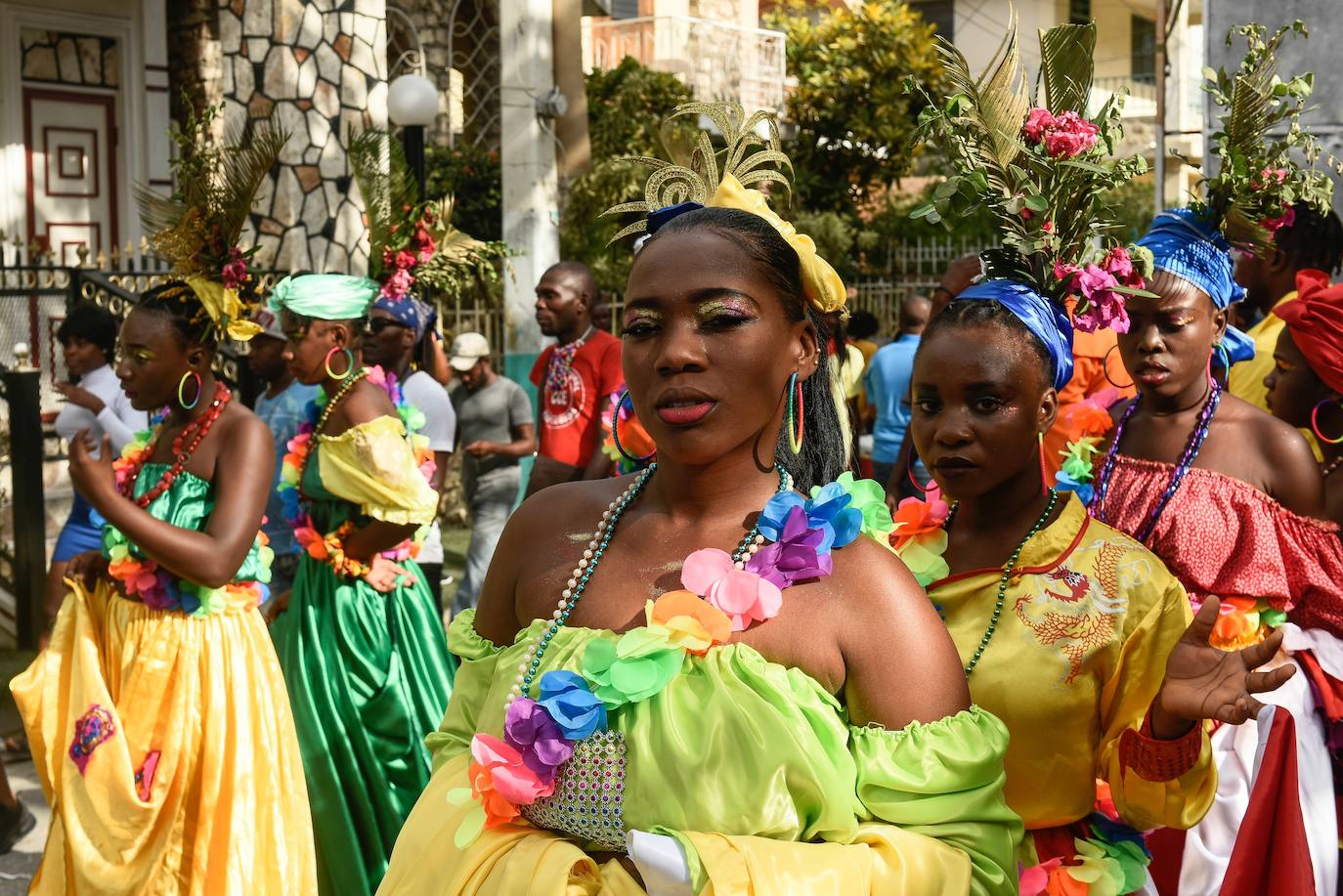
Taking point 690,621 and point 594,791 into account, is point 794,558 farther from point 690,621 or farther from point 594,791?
point 594,791

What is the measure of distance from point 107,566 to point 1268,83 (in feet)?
11.9

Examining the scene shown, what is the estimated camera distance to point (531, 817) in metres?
2.23

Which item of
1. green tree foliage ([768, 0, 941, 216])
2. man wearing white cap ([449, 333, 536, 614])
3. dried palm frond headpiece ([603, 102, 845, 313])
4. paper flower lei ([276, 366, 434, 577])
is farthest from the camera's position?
green tree foliage ([768, 0, 941, 216])

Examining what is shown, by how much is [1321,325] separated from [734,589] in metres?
2.84

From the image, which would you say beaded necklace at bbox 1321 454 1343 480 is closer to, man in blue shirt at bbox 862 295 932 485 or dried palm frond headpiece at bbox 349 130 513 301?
dried palm frond headpiece at bbox 349 130 513 301

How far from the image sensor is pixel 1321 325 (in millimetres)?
4301

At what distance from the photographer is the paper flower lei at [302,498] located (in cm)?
537

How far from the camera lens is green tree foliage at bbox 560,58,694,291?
16.7m

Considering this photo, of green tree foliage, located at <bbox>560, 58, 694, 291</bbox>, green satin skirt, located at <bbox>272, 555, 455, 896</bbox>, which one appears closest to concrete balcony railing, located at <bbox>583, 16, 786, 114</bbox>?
green tree foliage, located at <bbox>560, 58, 694, 291</bbox>

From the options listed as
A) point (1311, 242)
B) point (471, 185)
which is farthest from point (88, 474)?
point (471, 185)

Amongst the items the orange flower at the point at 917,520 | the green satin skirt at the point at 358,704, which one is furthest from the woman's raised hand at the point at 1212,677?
the green satin skirt at the point at 358,704

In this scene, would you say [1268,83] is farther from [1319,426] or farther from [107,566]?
[107,566]

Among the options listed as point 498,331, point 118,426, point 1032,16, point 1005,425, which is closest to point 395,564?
point 118,426

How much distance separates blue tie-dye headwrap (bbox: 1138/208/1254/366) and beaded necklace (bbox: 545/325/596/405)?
4.09 m
